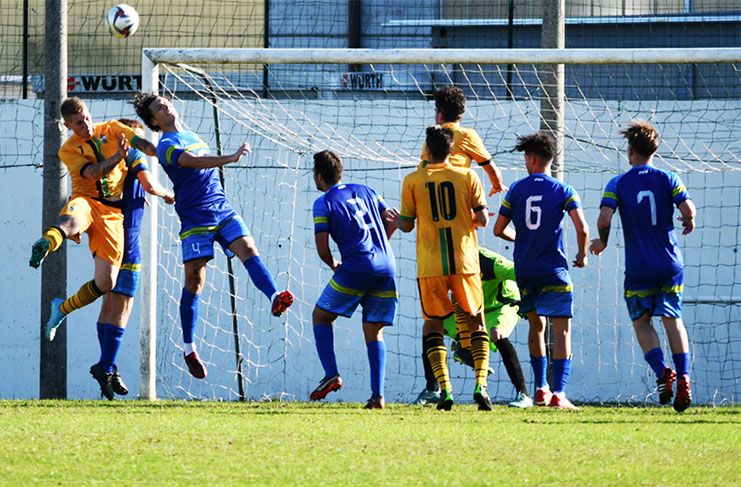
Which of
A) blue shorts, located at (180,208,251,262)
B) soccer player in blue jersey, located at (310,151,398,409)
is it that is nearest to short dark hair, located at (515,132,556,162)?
soccer player in blue jersey, located at (310,151,398,409)

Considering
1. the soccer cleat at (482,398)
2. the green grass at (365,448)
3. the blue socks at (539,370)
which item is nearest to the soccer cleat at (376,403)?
the green grass at (365,448)

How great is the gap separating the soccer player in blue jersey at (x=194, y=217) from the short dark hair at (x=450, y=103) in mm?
1534

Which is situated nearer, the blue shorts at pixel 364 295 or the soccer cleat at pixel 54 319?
the blue shorts at pixel 364 295

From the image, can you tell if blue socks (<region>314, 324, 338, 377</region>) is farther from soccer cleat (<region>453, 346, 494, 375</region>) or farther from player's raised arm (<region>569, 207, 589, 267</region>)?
player's raised arm (<region>569, 207, 589, 267</region>)

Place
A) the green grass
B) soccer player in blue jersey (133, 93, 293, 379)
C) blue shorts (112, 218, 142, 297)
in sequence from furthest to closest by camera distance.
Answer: blue shorts (112, 218, 142, 297) < soccer player in blue jersey (133, 93, 293, 379) < the green grass

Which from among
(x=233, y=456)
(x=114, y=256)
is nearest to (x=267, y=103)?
(x=114, y=256)

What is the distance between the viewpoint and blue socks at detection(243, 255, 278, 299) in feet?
23.0

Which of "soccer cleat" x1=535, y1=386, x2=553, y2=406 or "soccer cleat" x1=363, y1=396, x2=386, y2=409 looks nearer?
"soccer cleat" x1=363, y1=396, x2=386, y2=409

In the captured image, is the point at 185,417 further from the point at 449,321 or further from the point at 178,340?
the point at 178,340

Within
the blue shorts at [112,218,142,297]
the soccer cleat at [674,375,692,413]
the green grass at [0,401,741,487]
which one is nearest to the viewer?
the green grass at [0,401,741,487]

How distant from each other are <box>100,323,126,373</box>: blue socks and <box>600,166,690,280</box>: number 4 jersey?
3.33 m

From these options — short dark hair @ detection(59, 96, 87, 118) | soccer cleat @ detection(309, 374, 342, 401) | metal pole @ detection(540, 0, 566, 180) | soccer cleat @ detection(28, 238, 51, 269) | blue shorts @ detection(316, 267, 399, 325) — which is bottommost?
soccer cleat @ detection(309, 374, 342, 401)

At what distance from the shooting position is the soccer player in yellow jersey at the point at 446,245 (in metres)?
6.39

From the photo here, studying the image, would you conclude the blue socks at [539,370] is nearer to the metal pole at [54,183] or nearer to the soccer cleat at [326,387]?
the soccer cleat at [326,387]
